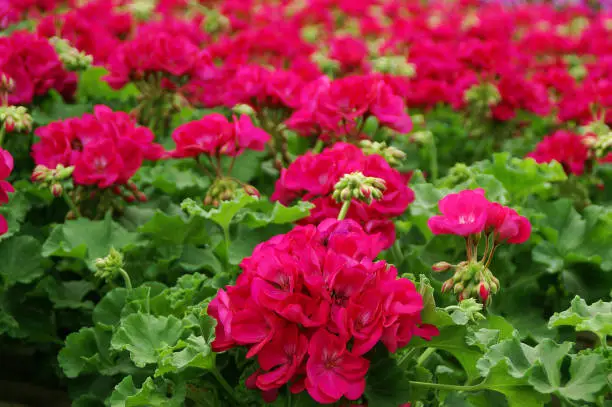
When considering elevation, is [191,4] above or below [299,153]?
below

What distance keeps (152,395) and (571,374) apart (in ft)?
2.54

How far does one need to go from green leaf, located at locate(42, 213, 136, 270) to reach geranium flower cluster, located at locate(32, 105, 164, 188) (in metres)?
0.11

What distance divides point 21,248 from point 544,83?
2.38 meters

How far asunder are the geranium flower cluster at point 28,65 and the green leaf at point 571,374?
1.83m

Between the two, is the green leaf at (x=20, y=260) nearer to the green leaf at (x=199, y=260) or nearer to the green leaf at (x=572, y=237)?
the green leaf at (x=199, y=260)

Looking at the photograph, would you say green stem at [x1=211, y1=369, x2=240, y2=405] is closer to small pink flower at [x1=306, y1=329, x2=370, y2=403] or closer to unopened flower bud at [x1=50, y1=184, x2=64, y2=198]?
small pink flower at [x1=306, y1=329, x2=370, y2=403]

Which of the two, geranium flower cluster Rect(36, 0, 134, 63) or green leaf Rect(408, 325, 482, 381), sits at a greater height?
green leaf Rect(408, 325, 482, 381)

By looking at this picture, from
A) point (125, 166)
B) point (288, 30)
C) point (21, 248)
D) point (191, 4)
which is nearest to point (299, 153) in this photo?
point (125, 166)

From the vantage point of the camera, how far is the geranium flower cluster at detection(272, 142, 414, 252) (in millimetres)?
2018

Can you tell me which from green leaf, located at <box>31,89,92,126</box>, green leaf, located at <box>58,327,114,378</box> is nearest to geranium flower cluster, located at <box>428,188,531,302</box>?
green leaf, located at <box>58,327,114,378</box>

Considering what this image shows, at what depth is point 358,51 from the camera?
158 inches

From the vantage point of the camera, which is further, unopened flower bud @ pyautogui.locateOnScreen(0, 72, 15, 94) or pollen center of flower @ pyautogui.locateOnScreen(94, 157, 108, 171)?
unopened flower bud @ pyautogui.locateOnScreen(0, 72, 15, 94)

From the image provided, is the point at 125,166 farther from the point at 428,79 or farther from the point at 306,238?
the point at 428,79

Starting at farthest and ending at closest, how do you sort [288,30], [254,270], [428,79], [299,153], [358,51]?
[288,30] → [358,51] → [428,79] → [299,153] → [254,270]
